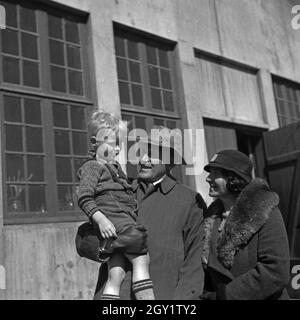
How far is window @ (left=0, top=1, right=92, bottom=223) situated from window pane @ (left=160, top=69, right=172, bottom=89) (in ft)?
5.38

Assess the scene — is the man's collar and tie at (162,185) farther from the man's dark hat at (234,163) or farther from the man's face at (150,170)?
the man's dark hat at (234,163)

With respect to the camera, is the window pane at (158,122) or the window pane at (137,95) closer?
the window pane at (137,95)

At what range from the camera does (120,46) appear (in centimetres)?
668

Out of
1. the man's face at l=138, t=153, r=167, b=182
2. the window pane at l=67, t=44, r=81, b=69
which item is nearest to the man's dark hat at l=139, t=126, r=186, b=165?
the man's face at l=138, t=153, r=167, b=182

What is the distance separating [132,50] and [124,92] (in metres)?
0.84

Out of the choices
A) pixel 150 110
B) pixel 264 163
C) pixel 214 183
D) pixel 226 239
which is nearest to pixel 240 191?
pixel 214 183

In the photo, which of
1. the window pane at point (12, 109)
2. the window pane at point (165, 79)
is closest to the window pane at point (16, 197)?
the window pane at point (12, 109)

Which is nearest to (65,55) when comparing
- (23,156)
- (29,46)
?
(29,46)

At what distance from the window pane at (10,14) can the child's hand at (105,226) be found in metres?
4.05

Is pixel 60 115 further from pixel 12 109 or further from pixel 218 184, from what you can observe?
pixel 218 184

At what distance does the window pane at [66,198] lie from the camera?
17.6 feet

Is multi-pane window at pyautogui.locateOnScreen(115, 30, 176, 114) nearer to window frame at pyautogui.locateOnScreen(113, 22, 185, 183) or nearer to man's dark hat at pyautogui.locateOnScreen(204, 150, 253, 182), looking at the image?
window frame at pyautogui.locateOnScreen(113, 22, 185, 183)

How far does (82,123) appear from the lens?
591 cm

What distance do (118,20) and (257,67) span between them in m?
3.82
